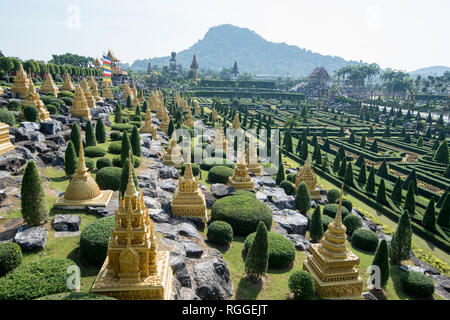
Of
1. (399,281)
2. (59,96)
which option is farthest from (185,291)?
(59,96)

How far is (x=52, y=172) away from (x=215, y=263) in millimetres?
17930

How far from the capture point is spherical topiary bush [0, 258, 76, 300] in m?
10.9

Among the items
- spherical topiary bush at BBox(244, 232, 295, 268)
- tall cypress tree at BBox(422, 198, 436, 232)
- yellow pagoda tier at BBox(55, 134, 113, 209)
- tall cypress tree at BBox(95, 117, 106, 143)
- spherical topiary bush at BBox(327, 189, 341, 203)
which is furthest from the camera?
tall cypress tree at BBox(95, 117, 106, 143)

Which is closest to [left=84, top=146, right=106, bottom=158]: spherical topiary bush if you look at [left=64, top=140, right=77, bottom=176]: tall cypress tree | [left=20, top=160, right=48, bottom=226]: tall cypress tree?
[left=64, top=140, right=77, bottom=176]: tall cypress tree

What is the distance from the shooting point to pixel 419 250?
23.4 m

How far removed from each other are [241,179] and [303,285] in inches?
647

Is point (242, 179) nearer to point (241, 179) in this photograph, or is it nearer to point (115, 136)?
point (241, 179)

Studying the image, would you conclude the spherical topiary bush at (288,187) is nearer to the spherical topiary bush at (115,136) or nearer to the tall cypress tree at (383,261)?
the tall cypress tree at (383,261)

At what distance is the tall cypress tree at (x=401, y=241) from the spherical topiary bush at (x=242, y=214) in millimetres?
8525

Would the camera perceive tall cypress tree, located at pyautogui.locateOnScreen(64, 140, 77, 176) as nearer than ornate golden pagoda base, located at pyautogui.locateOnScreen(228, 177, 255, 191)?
Yes

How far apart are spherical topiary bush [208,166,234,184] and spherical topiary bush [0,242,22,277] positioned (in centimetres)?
2165

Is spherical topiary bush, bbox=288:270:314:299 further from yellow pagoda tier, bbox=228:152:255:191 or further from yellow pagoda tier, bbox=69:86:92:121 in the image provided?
yellow pagoda tier, bbox=69:86:92:121
